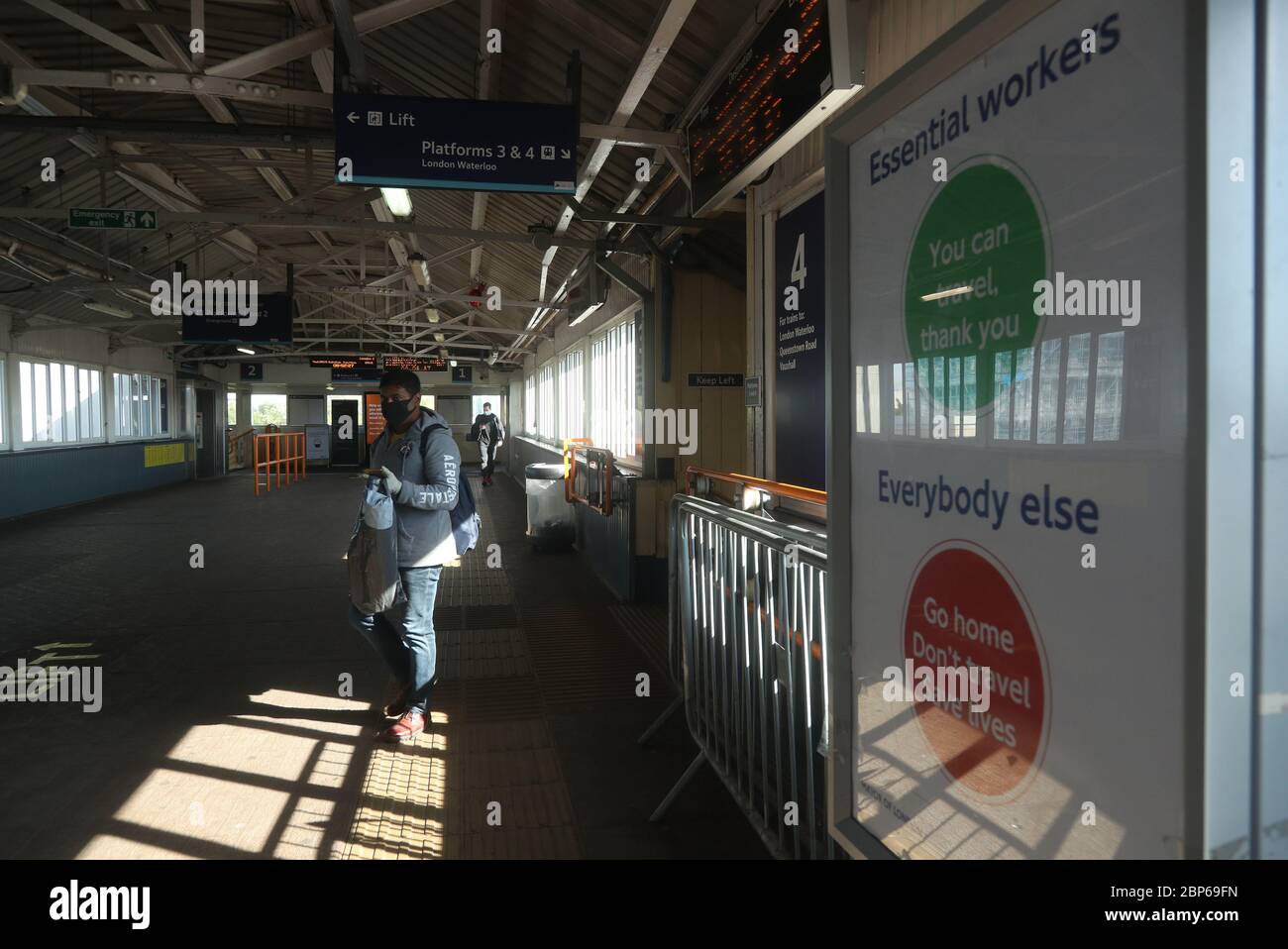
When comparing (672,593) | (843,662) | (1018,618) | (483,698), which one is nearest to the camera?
(1018,618)

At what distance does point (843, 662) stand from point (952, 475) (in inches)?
22.4

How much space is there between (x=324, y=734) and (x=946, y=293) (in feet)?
14.4

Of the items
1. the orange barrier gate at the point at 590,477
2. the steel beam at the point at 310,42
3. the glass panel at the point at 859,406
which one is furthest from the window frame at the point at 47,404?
the glass panel at the point at 859,406

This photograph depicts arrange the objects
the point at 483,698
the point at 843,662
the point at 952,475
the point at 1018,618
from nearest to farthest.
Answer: the point at 1018,618
the point at 952,475
the point at 843,662
the point at 483,698

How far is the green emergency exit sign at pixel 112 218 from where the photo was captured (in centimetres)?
895

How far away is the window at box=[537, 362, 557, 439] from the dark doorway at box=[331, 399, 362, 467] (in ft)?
28.9

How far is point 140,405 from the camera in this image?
70.8 feet

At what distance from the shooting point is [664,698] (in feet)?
17.9

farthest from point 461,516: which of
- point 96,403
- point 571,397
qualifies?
point 96,403

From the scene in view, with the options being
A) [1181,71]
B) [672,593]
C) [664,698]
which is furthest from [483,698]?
[1181,71]

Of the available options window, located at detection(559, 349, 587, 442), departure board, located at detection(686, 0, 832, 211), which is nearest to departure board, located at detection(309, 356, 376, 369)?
window, located at detection(559, 349, 587, 442)

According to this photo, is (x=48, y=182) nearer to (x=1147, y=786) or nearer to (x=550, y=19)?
(x=550, y=19)

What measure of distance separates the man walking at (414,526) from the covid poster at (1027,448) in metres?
3.18

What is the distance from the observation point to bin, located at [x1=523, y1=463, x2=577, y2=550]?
11055 millimetres
